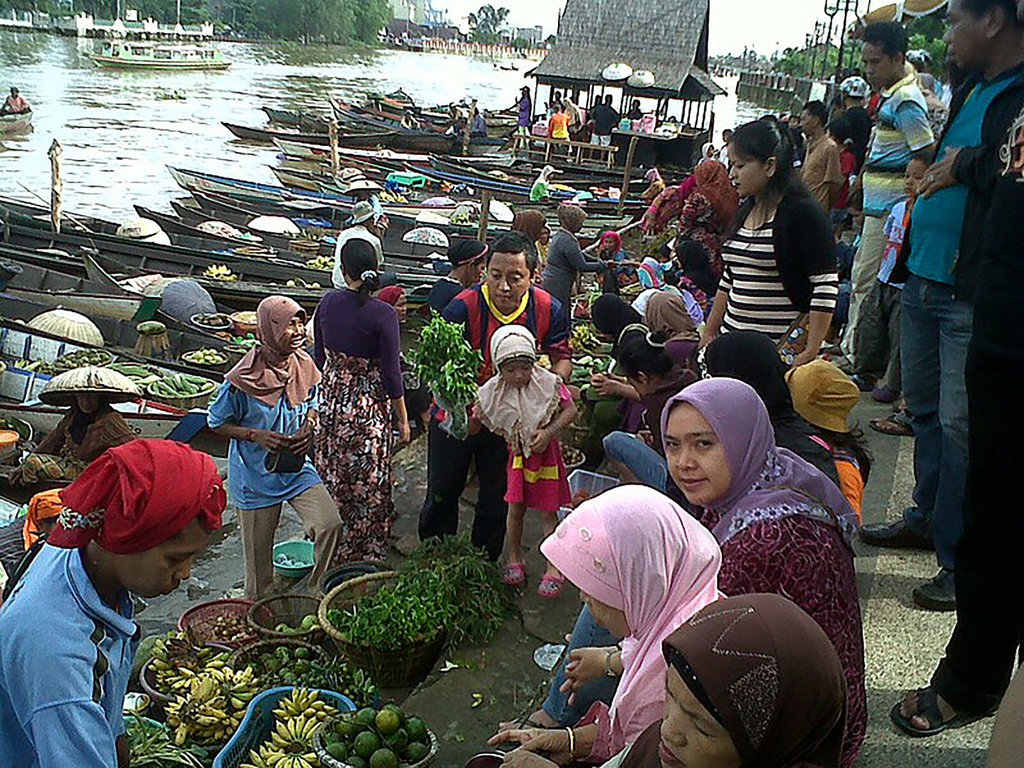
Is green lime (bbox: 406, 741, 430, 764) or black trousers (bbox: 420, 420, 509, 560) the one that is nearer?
green lime (bbox: 406, 741, 430, 764)

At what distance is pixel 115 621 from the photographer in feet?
7.03

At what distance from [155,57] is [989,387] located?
58.7 metres

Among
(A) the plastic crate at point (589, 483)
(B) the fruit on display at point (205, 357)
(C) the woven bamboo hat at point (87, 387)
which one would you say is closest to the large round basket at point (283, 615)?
(A) the plastic crate at point (589, 483)

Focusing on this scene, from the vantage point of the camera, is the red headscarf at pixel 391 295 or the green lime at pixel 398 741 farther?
the red headscarf at pixel 391 295

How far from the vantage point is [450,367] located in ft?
14.1

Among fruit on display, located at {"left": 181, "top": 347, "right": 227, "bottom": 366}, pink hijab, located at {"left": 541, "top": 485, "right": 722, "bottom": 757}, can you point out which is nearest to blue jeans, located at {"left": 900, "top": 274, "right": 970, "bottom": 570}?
pink hijab, located at {"left": 541, "top": 485, "right": 722, "bottom": 757}

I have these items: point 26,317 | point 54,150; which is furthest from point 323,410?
point 54,150

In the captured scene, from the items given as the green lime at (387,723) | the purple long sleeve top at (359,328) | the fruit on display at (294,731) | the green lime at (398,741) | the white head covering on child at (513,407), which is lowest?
the fruit on display at (294,731)

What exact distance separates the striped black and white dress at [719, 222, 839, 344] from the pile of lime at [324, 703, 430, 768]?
242 centimetres

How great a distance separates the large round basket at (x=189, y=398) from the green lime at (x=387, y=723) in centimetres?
542

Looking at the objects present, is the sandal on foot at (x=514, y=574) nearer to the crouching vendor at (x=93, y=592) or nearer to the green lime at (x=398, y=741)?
the green lime at (x=398, y=741)

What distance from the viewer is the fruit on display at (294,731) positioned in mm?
3207

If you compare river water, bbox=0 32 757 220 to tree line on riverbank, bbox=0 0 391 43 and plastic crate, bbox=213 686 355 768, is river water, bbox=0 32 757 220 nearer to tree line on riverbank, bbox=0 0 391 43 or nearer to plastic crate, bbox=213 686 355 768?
tree line on riverbank, bbox=0 0 391 43

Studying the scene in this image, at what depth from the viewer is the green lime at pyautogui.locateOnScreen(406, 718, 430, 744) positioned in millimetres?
3186
